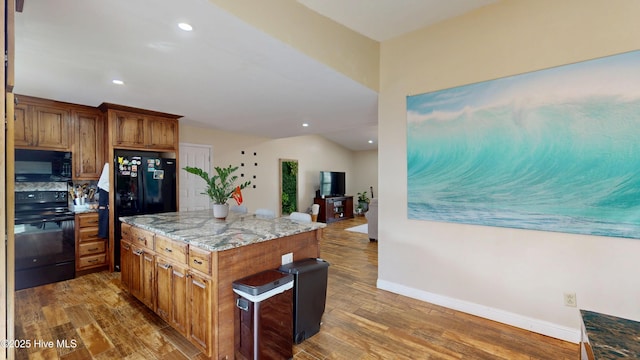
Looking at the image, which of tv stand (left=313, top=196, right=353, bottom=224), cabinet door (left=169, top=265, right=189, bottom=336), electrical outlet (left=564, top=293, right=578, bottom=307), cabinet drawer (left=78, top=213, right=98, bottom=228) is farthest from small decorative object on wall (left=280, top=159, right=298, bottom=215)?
electrical outlet (left=564, top=293, right=578, bottom=307)

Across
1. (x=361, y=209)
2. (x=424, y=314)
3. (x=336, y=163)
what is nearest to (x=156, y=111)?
(x=424, y=314)

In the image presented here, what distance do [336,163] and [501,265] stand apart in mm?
→ 7646

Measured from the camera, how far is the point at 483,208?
2.62 meters

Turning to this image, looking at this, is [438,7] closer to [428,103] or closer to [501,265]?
[428,103]

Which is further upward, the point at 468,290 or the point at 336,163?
the point at 336,163

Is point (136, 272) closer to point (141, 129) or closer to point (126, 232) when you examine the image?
Result: point (126, 232)

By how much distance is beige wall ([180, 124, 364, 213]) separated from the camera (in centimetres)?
598

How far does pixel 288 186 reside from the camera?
26.1 feet

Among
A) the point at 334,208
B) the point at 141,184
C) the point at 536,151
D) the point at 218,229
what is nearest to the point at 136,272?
the point at 218,229

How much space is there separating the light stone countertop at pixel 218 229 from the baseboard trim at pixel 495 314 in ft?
4.53

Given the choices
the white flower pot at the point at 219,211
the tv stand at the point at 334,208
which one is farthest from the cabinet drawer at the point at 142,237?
the tv stand at the point at 334,208

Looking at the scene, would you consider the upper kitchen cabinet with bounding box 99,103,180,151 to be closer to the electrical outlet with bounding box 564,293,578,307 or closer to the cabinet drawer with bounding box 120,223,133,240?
the cabinet drawer with bounding box 120,223,133,240

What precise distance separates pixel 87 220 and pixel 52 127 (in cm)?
135

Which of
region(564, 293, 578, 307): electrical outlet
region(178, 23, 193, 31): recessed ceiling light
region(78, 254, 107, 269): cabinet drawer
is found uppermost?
region(178, 23, 193, 31): recessed ceiling light
